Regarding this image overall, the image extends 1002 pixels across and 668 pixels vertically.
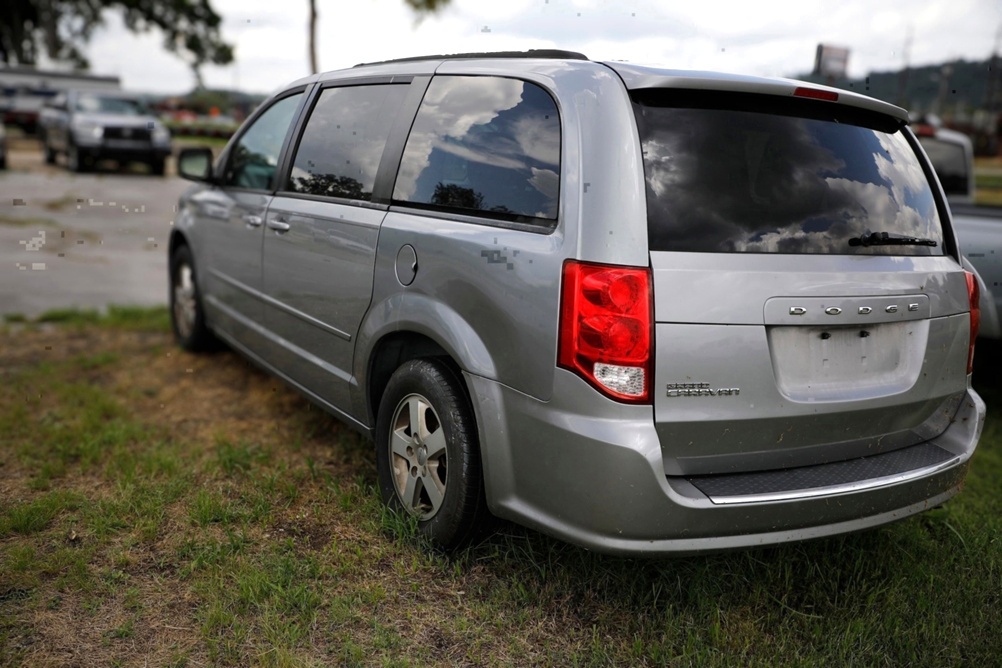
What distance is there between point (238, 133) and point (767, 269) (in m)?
3.36

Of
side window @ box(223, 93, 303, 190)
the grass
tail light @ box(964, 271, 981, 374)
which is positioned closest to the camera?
the grass

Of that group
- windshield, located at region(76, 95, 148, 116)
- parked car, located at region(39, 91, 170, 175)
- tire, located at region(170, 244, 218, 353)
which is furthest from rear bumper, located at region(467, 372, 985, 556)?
windshield, located at region(76, 95, 148, 116)

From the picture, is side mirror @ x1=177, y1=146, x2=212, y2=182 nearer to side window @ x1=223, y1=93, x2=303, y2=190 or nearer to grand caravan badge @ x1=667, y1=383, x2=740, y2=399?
side window @ x1=223, y1=93, x2=303, y2=190

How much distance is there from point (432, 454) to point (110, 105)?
61.6 ft

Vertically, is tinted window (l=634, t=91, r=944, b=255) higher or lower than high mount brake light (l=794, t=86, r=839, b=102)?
lower

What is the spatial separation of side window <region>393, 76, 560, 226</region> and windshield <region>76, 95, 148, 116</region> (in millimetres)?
17826

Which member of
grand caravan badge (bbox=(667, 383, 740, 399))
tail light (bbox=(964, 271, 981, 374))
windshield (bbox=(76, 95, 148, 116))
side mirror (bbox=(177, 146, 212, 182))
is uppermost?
windshield (bbox=(76, 95, 148, 116))

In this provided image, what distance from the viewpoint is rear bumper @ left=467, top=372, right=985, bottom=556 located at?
7.88 feet

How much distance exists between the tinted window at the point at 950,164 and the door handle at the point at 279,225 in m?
6.43

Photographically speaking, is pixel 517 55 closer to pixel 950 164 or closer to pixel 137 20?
pixel 950 164

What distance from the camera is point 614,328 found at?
240 cm

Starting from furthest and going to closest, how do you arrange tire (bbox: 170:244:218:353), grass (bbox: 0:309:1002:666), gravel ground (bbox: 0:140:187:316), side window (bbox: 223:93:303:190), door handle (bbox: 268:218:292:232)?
gravel ground (bbox: 0:140:187:316), tire (bbox: 170:244:218:353), side window (bbox: 223:93:303:190), door handle (bbox: 268:218:292:232), grass (bbox: 0:309:1002:666)

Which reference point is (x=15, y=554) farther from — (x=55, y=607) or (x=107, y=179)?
(x=107, y=179)

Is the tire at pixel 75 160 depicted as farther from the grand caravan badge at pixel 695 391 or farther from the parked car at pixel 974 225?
the grand caravan badge at pixel 695 391
